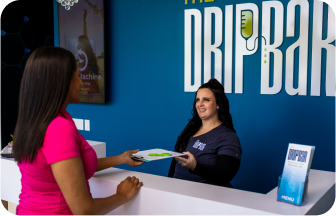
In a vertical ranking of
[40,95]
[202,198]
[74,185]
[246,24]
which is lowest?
[202,198]

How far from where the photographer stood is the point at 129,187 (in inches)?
53.6

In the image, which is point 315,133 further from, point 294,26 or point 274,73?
point 294,26

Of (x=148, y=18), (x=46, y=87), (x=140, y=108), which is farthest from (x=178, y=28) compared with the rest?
(x=46, y=87)

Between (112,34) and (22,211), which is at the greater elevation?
(112,34)

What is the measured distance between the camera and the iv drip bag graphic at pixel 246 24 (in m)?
2.71

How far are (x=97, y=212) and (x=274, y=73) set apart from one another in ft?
6.64

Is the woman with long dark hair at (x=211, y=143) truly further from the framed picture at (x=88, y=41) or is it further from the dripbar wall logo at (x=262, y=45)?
the framed picture at (x=88, y=41)

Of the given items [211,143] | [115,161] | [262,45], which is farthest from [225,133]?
[262,45]

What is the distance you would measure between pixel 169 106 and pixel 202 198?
210 centimetres

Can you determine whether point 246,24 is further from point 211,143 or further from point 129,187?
point 129,187

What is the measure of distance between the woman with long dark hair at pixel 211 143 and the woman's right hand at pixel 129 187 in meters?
0.33

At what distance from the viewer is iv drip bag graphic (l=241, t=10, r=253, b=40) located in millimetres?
2707

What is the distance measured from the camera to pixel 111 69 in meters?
3.76

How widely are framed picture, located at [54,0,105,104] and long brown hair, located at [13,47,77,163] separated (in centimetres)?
264
